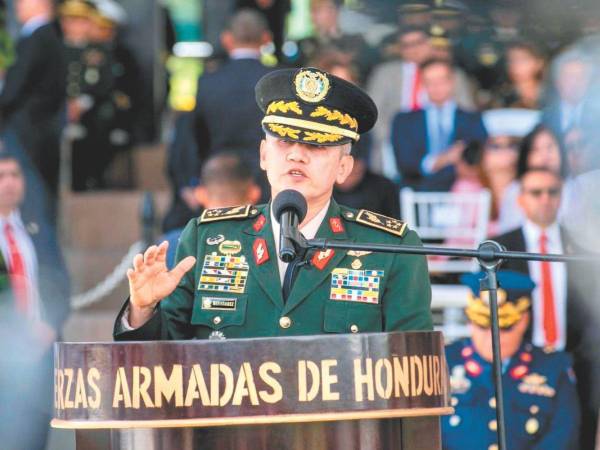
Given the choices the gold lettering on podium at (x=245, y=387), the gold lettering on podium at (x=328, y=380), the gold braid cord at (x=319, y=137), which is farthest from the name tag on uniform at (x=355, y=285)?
the gold lettering on podium at (x=245, y=387)

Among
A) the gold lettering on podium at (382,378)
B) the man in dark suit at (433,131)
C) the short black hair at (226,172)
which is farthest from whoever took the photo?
the man in dark suit at (433,131)

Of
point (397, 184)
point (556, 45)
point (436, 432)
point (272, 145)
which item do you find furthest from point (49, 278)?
point (436, 432)

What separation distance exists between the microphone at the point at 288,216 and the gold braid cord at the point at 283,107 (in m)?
0.46

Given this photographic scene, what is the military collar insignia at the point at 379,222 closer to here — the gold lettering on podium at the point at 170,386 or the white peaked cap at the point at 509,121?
the gold lettering on podium at the point at 170,386

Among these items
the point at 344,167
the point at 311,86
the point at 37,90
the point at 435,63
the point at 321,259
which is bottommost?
the point at 321,259

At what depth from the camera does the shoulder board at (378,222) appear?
463cm

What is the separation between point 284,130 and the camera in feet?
14.8

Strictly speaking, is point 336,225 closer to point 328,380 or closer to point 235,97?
point 328,380

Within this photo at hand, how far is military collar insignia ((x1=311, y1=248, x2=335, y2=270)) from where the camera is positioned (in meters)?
4.52

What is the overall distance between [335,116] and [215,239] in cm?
52

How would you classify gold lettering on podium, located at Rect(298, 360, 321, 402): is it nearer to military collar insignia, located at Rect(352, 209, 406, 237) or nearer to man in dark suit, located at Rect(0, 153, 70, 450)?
military collar insignia, located at Rect(352, 209, 406, 237)

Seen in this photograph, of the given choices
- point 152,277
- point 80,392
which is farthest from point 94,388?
point 152,277

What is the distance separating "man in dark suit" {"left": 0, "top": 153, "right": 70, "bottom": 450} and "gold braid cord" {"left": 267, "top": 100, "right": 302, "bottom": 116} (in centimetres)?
326

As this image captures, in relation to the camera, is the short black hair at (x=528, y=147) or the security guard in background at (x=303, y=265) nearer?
the security guard in background at (x=303, y=265)
